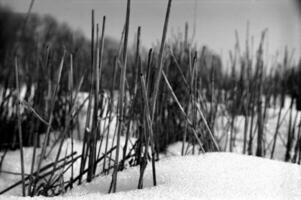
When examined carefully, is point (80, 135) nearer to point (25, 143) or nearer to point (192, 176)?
point (25, 143)

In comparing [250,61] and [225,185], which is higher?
[250,61]

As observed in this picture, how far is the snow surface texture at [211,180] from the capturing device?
66cm

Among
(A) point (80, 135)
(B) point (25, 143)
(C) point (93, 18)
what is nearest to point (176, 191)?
(C) point (93, 18)

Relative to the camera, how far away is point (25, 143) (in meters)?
1.38

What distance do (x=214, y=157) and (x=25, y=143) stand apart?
82cm

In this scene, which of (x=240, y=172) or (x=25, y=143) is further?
(x=25, y=143)

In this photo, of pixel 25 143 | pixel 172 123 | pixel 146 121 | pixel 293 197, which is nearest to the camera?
pixel 293 197

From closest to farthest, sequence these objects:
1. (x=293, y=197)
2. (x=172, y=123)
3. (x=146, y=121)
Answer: (x=293, y=197)
(x=146, y=121)
(x=172, y=123)

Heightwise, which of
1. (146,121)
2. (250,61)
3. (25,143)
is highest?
(250,61)

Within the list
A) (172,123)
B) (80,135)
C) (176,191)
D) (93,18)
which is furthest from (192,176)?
(80,135)

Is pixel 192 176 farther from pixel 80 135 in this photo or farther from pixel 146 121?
pixel 80 135

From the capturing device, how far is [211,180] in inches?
28.0

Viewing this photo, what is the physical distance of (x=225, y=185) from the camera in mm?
685

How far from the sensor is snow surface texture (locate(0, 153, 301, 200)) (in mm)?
659
